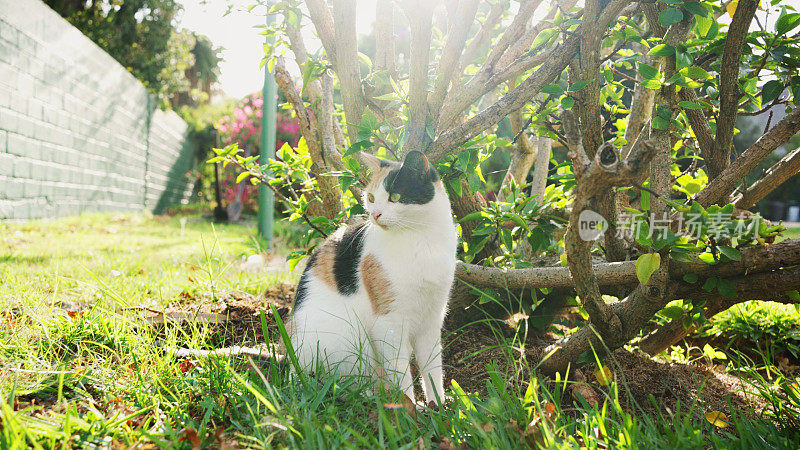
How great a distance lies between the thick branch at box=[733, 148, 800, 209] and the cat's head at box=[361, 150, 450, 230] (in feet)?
4.05

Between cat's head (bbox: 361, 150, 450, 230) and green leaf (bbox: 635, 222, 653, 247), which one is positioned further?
cat's head (bbox: 361, 150, 450, 230)

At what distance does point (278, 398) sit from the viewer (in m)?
1.37

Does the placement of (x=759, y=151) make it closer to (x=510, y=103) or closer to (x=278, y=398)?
(x=510, y=103)

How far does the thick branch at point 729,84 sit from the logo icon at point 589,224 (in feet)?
1.86

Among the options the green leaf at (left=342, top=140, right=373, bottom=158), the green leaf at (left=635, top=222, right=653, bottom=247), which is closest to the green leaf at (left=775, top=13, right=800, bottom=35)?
the green leaf at (left=635, top=222, right=653, bottom=247)

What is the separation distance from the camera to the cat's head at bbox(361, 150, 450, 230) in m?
1.69

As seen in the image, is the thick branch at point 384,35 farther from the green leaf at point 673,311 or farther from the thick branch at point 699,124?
the green leaf at point 673,311

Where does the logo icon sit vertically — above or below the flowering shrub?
below

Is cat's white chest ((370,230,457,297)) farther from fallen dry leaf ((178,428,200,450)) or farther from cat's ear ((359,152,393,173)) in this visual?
fallen dry leaf ((178,428,200,450))

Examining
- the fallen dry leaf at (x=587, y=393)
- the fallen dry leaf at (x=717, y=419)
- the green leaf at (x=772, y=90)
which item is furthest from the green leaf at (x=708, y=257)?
the green leaf at (x=772, y=90)

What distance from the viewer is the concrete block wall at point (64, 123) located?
17.1 ft

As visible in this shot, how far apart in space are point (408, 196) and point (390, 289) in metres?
0.34

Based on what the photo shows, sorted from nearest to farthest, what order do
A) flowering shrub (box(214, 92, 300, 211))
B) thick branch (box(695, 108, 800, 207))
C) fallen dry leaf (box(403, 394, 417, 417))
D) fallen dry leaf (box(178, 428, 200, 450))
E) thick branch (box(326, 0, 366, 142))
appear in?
fallen dry leaf (box(178, 428, 200, 450)), fallen dry leaf (box(403, 394, 417, 417)), thick branch (box(695, 108, 800, 207)), thick branch (box(326, 0, 366, 142)), flowering shrub (box(214, 92, 300, 211))

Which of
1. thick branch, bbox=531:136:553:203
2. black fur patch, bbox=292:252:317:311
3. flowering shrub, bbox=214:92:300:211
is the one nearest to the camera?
black fur patch, bbox=292:252:317:311
